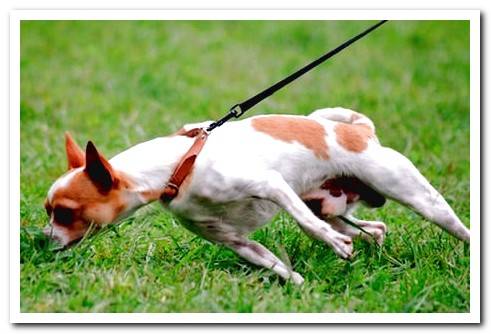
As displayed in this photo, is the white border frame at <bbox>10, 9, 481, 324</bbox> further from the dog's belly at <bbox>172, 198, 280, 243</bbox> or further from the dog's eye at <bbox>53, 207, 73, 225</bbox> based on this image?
the dog's belly at <bbox>172, 198, 280, 243</bbox>

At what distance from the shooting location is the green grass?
4441 mm

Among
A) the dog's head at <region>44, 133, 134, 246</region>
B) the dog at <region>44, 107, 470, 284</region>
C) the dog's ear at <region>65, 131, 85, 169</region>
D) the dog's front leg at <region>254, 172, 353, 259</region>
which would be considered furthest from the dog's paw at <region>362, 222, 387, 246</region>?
the dog's ear at <region>65, 131, 85, 169</region>

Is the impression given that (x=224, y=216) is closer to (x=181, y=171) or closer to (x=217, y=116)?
(x=181, y=171)

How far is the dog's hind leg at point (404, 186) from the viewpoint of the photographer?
15.9 ft

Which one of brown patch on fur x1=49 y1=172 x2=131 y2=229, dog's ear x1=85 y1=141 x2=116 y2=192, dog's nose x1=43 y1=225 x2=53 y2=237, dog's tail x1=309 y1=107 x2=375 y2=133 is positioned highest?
dog's tail x1=309 y1=107 x2=375 y2=133

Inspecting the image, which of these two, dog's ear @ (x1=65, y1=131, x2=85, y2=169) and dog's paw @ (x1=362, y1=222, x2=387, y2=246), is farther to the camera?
dog's paw @ (x1=362, y1=222, x2=387, y2=246)

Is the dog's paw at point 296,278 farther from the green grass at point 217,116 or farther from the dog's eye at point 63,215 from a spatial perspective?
the dog's eye at point 63,215

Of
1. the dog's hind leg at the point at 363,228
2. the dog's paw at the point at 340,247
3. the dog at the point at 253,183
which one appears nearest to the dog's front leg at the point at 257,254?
the dog at the point at 253,183

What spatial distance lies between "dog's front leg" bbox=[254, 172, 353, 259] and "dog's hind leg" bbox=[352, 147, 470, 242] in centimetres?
52

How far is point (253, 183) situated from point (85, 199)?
2.63ft

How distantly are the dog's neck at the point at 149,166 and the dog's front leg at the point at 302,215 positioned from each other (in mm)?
454
